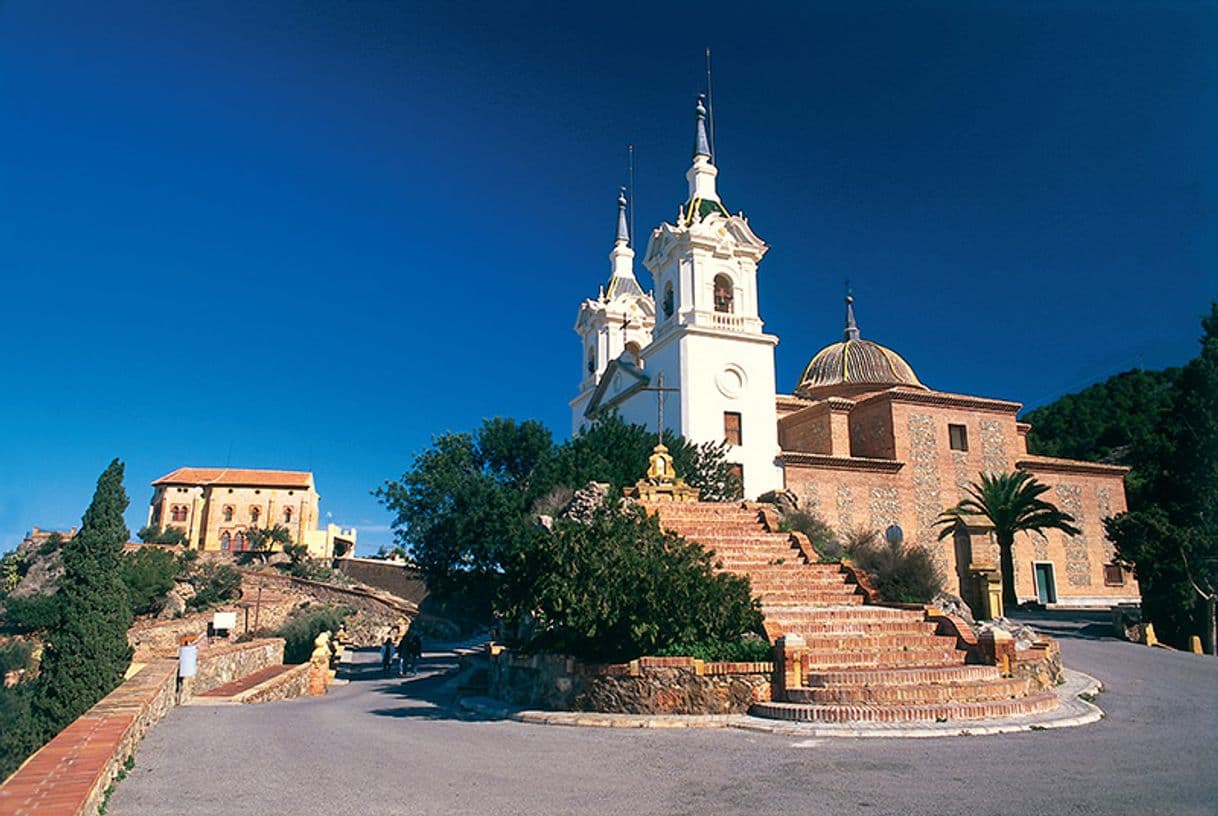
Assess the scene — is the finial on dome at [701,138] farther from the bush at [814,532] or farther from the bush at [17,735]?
the bush at [17,735]

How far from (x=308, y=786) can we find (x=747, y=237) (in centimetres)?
3186

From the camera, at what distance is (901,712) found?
29.8 ft

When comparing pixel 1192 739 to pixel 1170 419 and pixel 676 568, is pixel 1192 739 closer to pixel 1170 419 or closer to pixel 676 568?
pixel 676 568

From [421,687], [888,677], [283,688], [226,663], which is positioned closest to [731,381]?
[421,687]

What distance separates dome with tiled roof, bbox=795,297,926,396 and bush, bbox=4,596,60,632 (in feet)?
129

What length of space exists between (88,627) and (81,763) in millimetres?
14607

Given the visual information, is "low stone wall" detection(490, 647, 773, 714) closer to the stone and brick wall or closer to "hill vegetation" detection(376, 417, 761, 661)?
"hill vegetation" detection(376, 417, 761, 661)

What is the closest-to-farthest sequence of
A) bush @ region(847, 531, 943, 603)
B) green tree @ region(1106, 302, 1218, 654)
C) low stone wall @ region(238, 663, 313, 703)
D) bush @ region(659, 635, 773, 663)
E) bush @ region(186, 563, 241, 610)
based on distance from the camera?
bush @ region(659, 635, 773, 663), bush @ region(847, 531, 943, 603), low stone wall @ region(238, 663, 313, 703), green tree @ region(1106, 302, 1218, 654), bush @ region(186, 563, 241, 610)

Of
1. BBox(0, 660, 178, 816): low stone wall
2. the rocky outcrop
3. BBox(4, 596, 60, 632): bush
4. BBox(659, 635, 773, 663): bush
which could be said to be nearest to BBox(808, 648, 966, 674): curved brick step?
BBox(659, 635, 773, 663): bush

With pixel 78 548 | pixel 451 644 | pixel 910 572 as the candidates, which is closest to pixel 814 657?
pixel 910 572

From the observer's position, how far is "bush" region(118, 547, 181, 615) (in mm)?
42344

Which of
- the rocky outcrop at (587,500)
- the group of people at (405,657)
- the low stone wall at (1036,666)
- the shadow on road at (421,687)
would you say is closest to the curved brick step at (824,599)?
the low stone wall at (1036,666)

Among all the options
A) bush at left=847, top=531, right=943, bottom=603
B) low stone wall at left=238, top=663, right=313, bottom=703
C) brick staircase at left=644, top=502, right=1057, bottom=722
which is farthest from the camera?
low stone wall at left=238, top=663, right=313, bottom=703

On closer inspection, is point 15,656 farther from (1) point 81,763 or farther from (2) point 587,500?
(1) point 81,763
